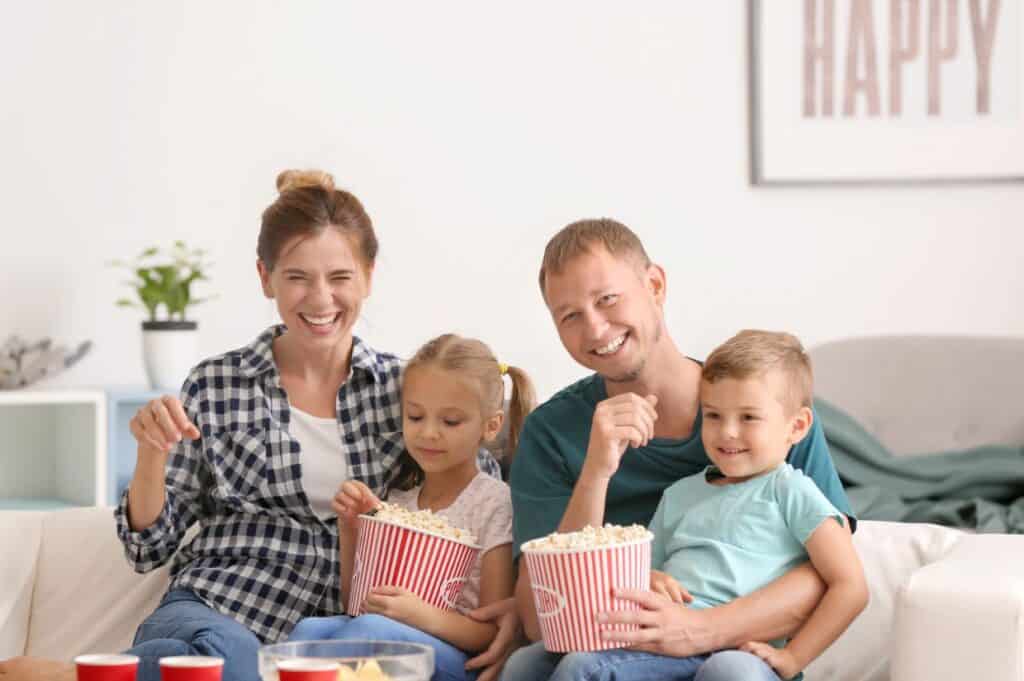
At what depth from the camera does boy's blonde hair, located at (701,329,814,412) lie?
1.86 metres

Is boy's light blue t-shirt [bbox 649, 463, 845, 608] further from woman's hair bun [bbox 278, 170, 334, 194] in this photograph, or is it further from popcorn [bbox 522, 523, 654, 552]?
woman's hair bun [bbox 278, 170, 334, 194]

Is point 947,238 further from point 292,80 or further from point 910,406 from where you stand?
point 292,80

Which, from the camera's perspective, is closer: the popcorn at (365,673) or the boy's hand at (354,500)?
the popcorn at (365,673)

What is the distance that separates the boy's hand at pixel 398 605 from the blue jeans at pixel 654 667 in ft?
0.68

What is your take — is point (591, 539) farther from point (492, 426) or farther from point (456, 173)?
point (456, 173)

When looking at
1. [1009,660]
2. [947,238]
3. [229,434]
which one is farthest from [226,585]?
[947,238]

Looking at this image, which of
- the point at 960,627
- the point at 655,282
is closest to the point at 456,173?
the point at 655,282

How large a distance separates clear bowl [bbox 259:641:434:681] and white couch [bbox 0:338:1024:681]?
21.9 inches

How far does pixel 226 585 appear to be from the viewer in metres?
2.13

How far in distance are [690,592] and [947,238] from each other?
244 cm

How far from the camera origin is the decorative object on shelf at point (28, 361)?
3785 millimetres

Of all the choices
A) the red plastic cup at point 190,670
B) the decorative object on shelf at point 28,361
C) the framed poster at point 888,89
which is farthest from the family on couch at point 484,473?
the framed poster at point 888,89

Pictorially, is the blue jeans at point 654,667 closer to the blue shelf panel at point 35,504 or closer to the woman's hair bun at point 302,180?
the woman's hair bun at point 302,180

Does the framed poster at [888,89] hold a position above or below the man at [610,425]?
above
